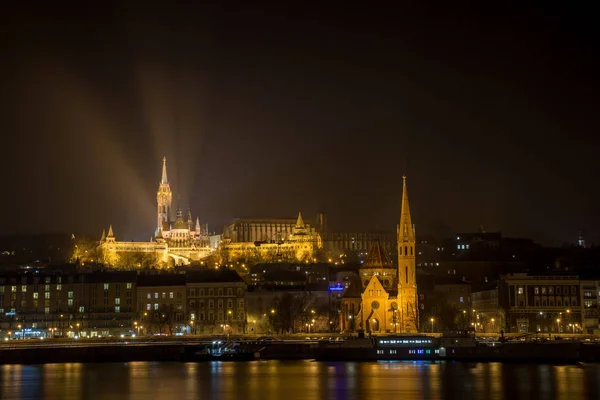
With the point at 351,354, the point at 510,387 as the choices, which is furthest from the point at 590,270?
the point at 510,387

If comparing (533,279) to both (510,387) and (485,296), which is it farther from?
(510,387)

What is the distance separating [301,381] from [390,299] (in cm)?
4597

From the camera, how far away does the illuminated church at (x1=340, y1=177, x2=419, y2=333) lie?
11981 cm

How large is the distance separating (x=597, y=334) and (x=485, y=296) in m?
24.5

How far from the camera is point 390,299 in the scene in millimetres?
122688

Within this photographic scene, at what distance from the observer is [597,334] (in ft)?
360

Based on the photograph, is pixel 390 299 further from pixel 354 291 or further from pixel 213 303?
pixel 213 303

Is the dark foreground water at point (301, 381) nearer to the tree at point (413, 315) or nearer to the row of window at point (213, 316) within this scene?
the tree at point (413, 315)

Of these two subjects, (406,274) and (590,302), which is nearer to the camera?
(590,302)

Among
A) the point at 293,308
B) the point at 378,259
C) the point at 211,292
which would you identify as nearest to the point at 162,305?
the point at 211,292

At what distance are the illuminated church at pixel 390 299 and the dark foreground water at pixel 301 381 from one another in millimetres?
27010

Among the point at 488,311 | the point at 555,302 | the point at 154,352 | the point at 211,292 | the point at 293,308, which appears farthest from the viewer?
the point at 211,292

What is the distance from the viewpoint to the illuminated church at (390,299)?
120m

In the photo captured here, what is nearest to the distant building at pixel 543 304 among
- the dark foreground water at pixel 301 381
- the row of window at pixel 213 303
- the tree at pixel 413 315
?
the tree at pixel 413 315
